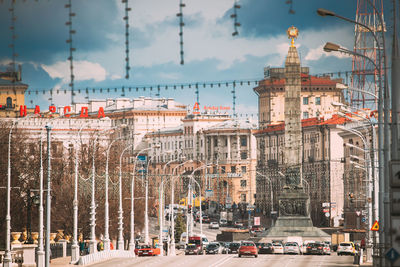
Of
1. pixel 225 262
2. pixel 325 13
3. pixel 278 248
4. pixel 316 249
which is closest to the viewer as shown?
pixel 325 13

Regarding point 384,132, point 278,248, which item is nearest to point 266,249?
point 278,248

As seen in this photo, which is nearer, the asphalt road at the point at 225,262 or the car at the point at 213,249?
the asphalt road at the point at 225,262

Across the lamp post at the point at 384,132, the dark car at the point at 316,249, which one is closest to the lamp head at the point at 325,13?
the lamp post at the point at 384,132

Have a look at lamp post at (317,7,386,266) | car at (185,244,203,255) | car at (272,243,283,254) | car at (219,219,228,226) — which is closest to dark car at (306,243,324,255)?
car at (272,243,283,254)

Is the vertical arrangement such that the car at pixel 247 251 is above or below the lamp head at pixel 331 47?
below

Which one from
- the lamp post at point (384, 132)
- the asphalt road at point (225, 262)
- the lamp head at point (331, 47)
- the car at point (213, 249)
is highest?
the lamp head at point (331, 47)

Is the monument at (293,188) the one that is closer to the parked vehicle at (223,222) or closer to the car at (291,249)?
the car at (291,249)


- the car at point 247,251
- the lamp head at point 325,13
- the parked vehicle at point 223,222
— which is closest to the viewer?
the lamp head at point 325,13

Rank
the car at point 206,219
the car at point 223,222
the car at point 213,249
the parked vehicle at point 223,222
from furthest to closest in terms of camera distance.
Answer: the car at point 206,219 → the car at point 223,222 → the parked vehicle at point 223,222 → the car at point 213,249

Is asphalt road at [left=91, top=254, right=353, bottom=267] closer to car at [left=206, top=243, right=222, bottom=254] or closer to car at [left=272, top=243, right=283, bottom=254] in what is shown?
car at [left=272, top=243, right=283, bottom=254]

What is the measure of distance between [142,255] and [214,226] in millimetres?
69232

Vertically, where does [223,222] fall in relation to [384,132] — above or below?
below

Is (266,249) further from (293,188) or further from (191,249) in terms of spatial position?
(293,188)

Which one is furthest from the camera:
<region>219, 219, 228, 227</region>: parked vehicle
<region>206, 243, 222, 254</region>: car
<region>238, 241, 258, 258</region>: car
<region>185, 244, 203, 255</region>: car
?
<region>219, 219, 228, 227</region>: parked vehicle
